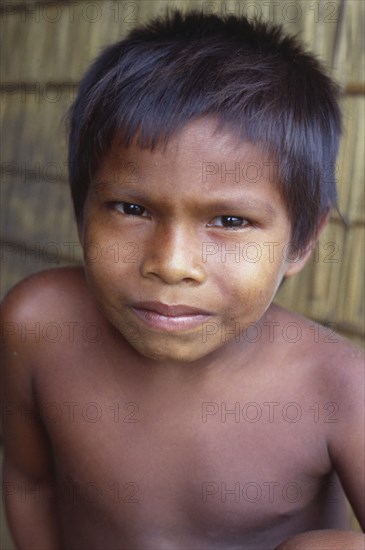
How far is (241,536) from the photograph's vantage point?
1.26m

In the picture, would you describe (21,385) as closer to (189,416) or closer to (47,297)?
(47,297)

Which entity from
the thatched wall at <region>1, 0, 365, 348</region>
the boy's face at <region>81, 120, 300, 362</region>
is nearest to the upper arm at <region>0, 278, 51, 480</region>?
the boy's face at <region>81, 120, 300, 362</region>

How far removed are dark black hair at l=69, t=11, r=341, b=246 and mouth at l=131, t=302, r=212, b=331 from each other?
202 mm

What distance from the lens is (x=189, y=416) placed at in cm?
124

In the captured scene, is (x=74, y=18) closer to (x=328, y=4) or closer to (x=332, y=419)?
(x=328, y=4)

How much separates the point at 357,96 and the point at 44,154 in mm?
928

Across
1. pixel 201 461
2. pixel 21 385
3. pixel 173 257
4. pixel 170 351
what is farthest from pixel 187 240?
pixel 21 385

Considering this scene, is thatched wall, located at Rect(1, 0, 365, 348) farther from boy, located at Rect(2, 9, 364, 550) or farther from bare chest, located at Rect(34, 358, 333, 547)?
bare chest, located at Rect(34, 358, 333, 547)

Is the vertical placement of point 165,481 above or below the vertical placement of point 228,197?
below

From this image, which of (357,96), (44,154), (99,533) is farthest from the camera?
(44,154)

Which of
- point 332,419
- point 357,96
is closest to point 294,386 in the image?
point 332,419

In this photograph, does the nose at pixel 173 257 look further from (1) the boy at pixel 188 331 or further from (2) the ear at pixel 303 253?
(2) the ear at pixel 303 253

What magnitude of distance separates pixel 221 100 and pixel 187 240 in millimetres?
193

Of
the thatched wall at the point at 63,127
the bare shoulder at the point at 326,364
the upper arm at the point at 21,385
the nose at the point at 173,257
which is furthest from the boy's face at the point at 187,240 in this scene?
the thatched wall at the point at 63,127
